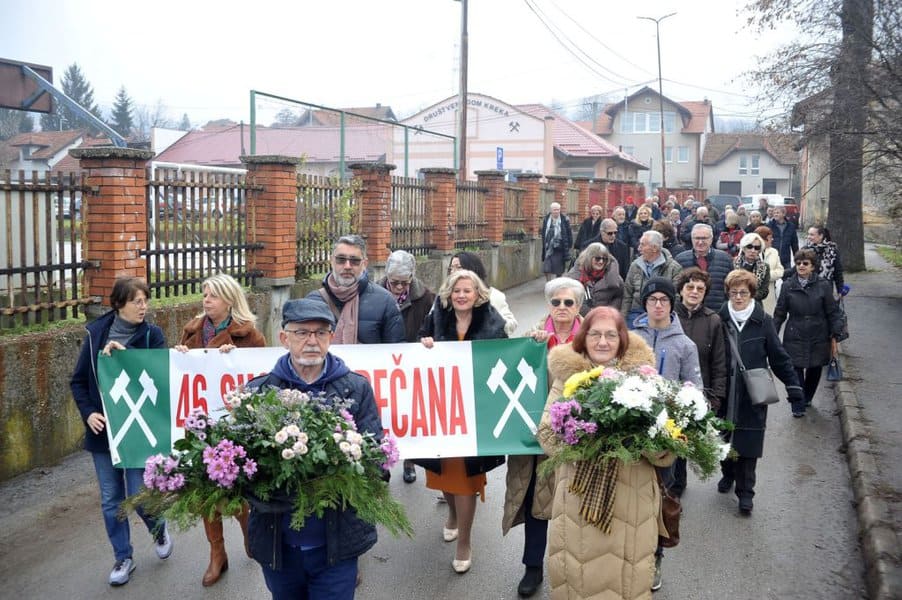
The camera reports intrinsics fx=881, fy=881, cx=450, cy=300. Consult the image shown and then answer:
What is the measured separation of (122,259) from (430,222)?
8973 millimetres

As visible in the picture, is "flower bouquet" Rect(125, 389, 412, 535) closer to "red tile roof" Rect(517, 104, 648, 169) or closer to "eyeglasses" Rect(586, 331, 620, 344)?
"eyeglasses" Rect(586, 331, 620, 344)

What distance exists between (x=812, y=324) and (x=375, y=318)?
563 cm

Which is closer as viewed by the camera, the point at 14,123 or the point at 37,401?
the point at 37,401

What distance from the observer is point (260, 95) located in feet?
51.2

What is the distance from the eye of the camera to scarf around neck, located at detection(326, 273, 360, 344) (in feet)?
19.5

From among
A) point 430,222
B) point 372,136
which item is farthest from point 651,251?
point 372,136

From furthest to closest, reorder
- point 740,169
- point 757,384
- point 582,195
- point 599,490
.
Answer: point 740,169 → point 582,195 → point 757,384 → point 599,490

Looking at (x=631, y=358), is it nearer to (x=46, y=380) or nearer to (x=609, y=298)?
(x=609, y=298)

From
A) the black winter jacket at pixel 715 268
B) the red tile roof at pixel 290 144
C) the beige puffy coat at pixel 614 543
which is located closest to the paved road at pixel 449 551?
the beige puffy coat at pixel 614 543

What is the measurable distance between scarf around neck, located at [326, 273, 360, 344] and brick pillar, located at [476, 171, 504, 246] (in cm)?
1422

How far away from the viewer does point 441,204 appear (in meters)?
16.9

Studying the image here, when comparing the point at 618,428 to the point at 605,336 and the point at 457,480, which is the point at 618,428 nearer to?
the point at 605,336

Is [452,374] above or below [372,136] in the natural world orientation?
below

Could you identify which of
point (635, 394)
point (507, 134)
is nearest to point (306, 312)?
point (635, 394)
